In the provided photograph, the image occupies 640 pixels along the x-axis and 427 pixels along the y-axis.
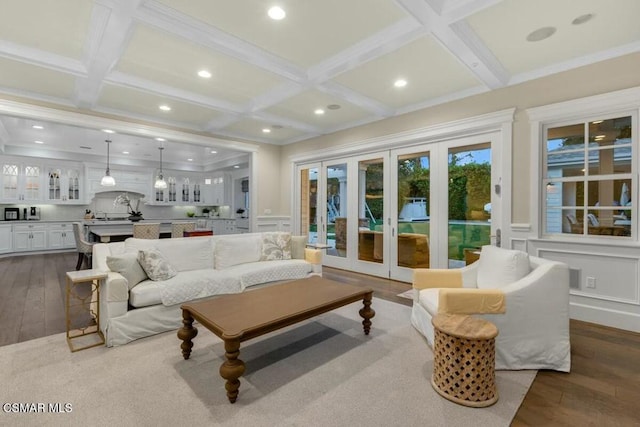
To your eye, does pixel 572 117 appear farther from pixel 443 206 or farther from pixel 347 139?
pixel 347 139

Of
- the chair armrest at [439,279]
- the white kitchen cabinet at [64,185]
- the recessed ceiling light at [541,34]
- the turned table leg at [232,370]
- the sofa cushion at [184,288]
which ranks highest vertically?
the recessed ceiling light at [541,34]

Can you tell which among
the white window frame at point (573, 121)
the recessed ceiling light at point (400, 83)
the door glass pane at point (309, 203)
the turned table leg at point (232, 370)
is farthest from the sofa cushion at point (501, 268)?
the door glass pane at point (309, 203)

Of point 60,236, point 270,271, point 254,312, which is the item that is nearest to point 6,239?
point 60,236

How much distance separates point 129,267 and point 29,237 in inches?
274

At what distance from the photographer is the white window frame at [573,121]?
2.98m

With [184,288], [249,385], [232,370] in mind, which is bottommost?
[249,385]

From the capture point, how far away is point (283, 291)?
2826mm

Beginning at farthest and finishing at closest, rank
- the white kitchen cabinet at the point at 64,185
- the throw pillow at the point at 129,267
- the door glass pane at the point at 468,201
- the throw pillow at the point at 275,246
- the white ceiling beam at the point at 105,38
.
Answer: the white kitchen cabinet at the point at 64,185 < the throw pillow at the point at 275,246 < the door glass pane at the point at 468,201 < the throw pillow at the point at 129,267 < the white ceiling beam at the point at 105,38

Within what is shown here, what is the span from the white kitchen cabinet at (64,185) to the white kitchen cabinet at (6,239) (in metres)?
1.05

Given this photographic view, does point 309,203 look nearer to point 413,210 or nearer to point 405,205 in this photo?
point 405,205

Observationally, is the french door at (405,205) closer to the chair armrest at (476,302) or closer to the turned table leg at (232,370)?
the chair armrest at (476,302)

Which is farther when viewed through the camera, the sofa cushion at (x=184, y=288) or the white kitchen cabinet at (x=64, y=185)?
the white kitchen cabinet at (x=64, y=185)

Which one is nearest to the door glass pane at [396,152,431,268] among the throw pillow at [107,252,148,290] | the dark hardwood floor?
the dark hardwood floor

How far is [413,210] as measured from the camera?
4.82m
